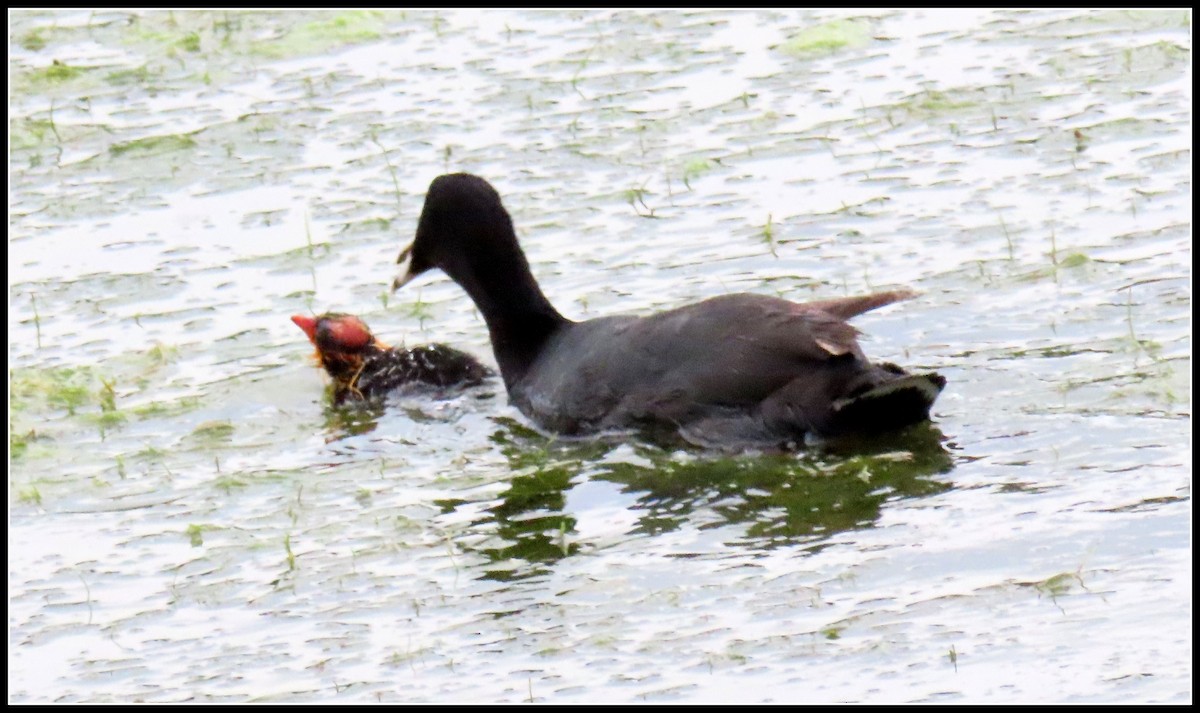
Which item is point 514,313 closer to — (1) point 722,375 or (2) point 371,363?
(2) point 371,363

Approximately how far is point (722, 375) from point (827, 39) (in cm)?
525

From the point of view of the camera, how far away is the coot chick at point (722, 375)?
283 inches

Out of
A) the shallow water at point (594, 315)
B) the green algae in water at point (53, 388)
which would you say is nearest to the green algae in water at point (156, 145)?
the shallow water at point (594, 315)

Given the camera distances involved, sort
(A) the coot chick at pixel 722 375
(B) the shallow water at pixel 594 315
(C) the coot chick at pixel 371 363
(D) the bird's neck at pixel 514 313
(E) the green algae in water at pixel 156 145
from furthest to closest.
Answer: (E) the green algae in water at pixel 156 145 → (C) the coot chick at pixel 371 363 → (D) the bird's neck at pixel 514 313 → (A) the coot chick at pixel 722 375 → (B) the shallow water at pixel 594 315

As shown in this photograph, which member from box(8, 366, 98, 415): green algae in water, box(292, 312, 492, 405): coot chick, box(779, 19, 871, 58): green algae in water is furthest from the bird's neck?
box(779, 19, 871, 58): green algae in water

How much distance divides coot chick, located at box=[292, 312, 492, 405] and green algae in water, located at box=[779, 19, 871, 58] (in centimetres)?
419

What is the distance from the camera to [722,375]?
7.30m

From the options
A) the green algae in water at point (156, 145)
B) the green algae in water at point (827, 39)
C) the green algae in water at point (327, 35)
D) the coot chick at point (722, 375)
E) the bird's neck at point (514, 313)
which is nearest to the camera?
the coot chick at point (722, 375)

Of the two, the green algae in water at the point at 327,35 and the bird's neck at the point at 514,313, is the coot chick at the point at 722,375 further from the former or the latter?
the green algae in water at the point at 327,35

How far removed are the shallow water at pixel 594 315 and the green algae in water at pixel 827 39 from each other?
0.05 meters

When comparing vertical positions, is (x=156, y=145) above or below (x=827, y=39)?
below

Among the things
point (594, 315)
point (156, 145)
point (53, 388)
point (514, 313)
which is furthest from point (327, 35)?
point (514, 313)

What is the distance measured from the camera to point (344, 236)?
1012 cm

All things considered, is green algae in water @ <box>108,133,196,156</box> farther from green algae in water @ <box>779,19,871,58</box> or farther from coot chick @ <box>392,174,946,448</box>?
coot chick @ <box>392,174,946,448</box>
